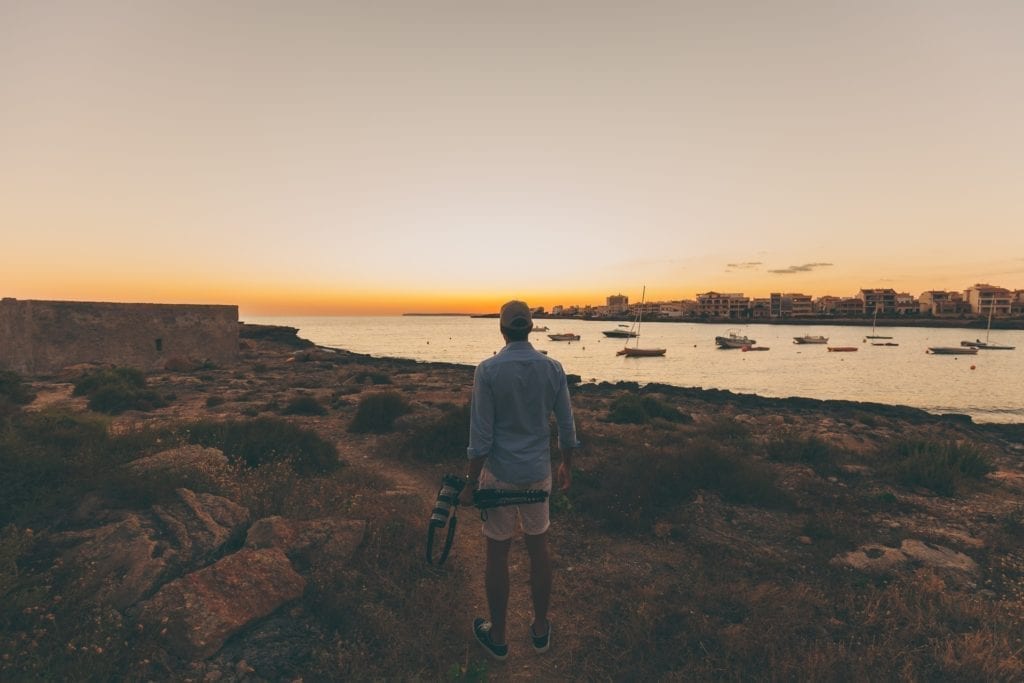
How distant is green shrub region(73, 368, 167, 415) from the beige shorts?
584 inches

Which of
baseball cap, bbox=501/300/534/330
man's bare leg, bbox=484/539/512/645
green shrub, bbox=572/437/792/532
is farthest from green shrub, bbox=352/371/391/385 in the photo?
baseball cap, bbox=501/300/534/330

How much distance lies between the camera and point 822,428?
16922 millimetres

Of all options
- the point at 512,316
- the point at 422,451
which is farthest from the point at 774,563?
the point at 422,451

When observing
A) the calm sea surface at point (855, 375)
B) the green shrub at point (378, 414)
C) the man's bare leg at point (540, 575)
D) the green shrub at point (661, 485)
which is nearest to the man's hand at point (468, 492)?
the man's bare leg at point (540, 575)

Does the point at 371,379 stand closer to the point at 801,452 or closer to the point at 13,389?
the point at 13,389

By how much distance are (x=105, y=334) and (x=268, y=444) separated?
2057 cm

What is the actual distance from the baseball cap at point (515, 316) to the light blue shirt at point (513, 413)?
0.51 feet

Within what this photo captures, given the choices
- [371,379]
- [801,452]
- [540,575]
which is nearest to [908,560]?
[540,575]

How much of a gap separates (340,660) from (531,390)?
8.96 feet

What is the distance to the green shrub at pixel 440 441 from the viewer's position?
999cm

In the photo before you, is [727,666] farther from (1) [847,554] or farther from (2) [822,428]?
(2) [822,428]

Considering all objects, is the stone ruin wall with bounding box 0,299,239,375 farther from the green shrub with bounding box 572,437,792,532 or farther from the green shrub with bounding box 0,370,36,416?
the green shrub with bounding box 572,437,792,532

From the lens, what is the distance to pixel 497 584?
13.2ft

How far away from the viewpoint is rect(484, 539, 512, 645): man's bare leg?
157 inches
